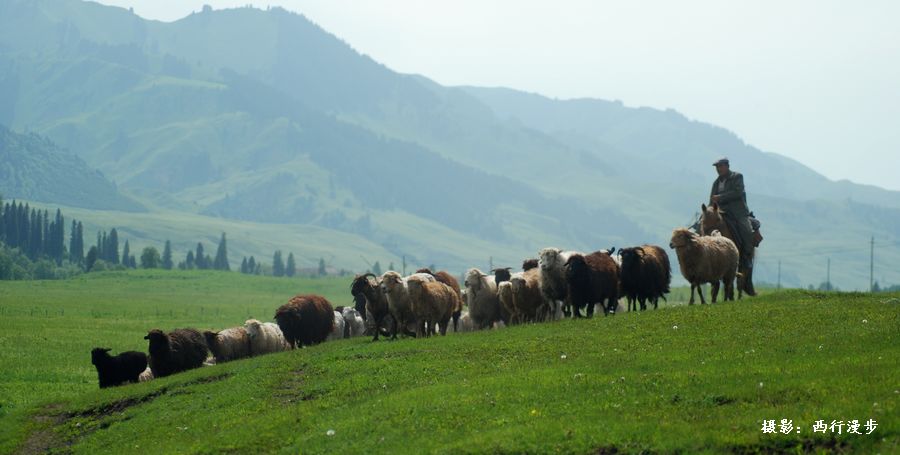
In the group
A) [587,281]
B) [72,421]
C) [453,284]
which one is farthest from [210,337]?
[587,281]

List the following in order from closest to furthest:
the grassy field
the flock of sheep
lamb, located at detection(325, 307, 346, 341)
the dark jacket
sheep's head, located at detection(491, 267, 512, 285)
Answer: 1. the grassy field
2. the flock of sheep
3. the dark jacket
4. sheep's head, located at detection(491, 267, 512, 285)
5. lamb, located at detection(325, 307, 346, 341)

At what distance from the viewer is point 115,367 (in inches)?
1372

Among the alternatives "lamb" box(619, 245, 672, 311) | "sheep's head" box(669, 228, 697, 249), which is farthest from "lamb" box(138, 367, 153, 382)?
"sheep's head" box(669, 228, 697, 249)

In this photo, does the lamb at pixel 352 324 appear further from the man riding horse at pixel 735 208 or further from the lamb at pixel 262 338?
the man riding horse at pixel 735 208

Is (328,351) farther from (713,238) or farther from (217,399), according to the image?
(713,238)

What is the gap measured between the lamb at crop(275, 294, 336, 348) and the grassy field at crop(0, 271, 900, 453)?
17.1 feet

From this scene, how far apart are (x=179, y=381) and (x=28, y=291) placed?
282 feet

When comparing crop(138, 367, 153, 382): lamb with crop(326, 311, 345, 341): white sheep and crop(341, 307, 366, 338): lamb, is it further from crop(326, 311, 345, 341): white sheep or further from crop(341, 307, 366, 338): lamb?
crop(341, 307, 366, 338): lamb

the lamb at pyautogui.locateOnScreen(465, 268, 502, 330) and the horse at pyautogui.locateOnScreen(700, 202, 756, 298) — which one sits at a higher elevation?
the horse at pyautogui.locateOnScreen(700, 202, 756, 298)

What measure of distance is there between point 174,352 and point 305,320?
5.41 metres

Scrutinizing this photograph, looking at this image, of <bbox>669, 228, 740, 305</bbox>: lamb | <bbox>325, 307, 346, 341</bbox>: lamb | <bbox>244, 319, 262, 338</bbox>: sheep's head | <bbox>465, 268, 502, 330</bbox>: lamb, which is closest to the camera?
<bbox>669, 228, 740, 305</bbox>: lamb

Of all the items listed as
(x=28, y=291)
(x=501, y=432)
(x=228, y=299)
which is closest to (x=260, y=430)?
(x=501, y=432)

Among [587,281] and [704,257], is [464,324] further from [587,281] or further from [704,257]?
[704,257]

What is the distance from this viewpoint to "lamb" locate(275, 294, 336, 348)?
3857 centimetres
